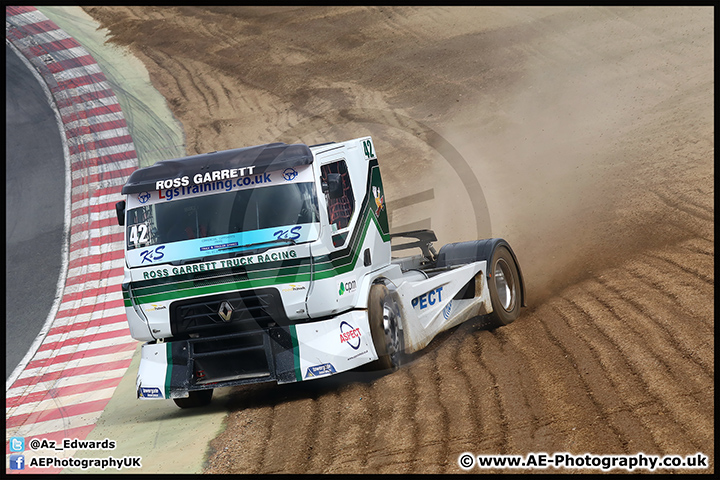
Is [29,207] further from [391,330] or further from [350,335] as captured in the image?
[350,335]

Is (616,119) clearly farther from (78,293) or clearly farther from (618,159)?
(78,293)

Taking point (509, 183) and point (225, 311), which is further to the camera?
point (509, 183)

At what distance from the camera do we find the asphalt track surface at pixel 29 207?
14227 mm

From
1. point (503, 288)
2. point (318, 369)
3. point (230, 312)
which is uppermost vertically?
point (230, 312)

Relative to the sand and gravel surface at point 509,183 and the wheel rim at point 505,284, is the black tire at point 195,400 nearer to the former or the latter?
the sand and gravel surface at point 509,183

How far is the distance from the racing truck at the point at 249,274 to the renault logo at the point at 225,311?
0.02m

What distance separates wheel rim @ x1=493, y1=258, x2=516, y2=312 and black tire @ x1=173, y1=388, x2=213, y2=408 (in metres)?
4.62

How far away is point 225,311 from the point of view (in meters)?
8.04

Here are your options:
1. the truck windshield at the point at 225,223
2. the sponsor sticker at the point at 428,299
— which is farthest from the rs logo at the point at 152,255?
the sponsor sticker at the point at 428,299

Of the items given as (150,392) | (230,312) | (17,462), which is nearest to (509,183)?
(230,312)

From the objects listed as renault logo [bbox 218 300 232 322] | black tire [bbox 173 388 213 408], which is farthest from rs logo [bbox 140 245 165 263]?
black tire [bbox 173 388 213 408]

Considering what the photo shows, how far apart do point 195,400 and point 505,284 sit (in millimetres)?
5034
